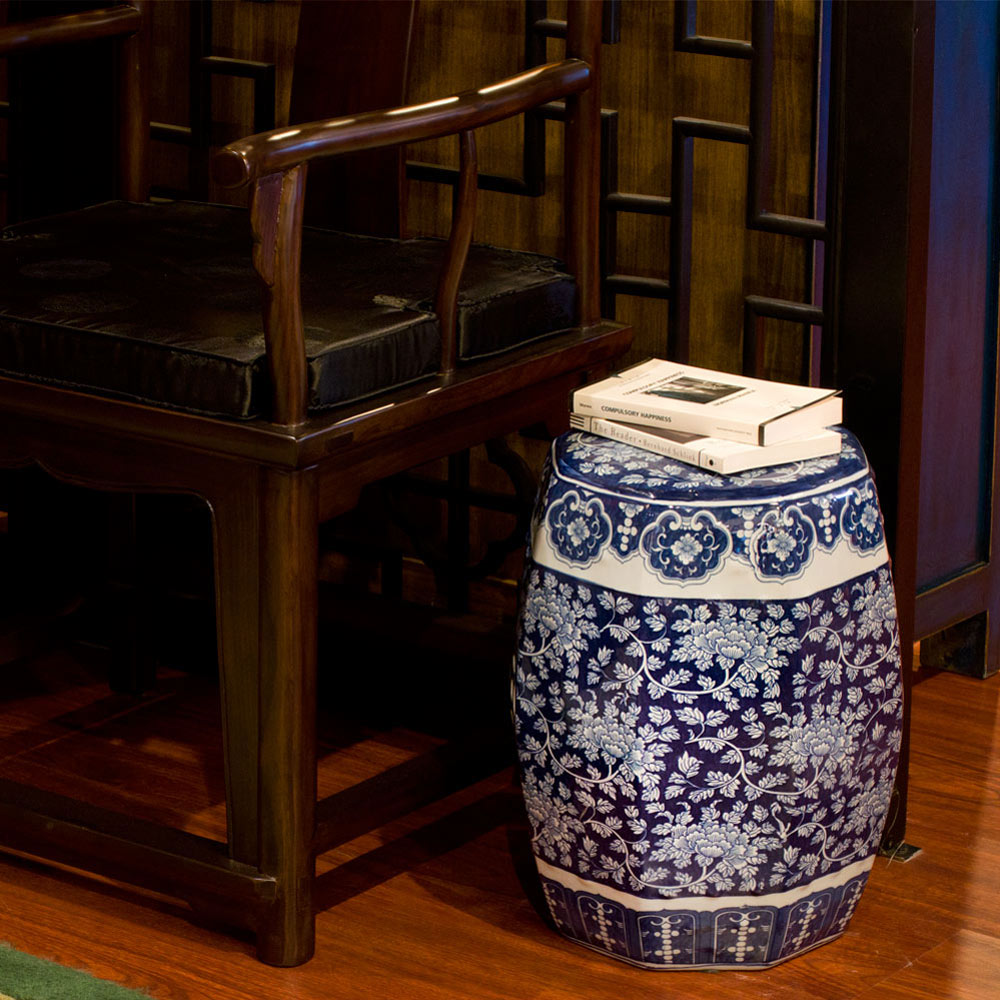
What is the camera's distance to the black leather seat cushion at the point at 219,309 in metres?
1.45

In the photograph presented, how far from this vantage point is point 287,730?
1489 millimetres

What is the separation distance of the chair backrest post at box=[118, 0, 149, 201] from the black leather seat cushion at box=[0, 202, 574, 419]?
0.13 metres

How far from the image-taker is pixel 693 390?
1575mm

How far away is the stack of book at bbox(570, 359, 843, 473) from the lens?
1.47 meters

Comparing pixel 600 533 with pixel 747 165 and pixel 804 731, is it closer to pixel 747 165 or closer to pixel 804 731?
pixel 804 731

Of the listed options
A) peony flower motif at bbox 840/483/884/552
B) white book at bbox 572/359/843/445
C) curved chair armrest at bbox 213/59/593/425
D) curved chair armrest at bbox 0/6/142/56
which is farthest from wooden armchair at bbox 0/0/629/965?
peony flower motif at bbox 840/483/884/552

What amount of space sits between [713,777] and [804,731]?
0.08 m

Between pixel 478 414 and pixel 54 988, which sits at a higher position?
pixel 478 414

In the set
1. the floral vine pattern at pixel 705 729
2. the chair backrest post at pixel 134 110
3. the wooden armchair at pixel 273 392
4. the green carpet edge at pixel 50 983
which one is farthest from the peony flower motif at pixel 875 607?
the chair backrest post at pixel 134 110

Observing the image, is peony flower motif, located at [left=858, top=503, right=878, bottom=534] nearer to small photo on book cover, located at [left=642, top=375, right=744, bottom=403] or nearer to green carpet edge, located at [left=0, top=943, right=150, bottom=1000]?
small photo on book cover, located at [left=642, top=375, right=744, bottom=403]

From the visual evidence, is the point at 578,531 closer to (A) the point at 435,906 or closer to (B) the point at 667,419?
(B) the point at 667,419

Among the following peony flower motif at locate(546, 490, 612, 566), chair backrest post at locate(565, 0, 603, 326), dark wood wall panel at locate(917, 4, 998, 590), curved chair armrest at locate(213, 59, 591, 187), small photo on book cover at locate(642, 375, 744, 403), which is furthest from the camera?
dark wood wall panel at locate(917, 4, 998, 590)

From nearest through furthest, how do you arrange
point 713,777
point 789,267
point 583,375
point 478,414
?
point 713,777 → point 478,414 → point 583,375 → point 789,267

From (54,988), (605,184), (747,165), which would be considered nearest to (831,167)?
(747,165)
